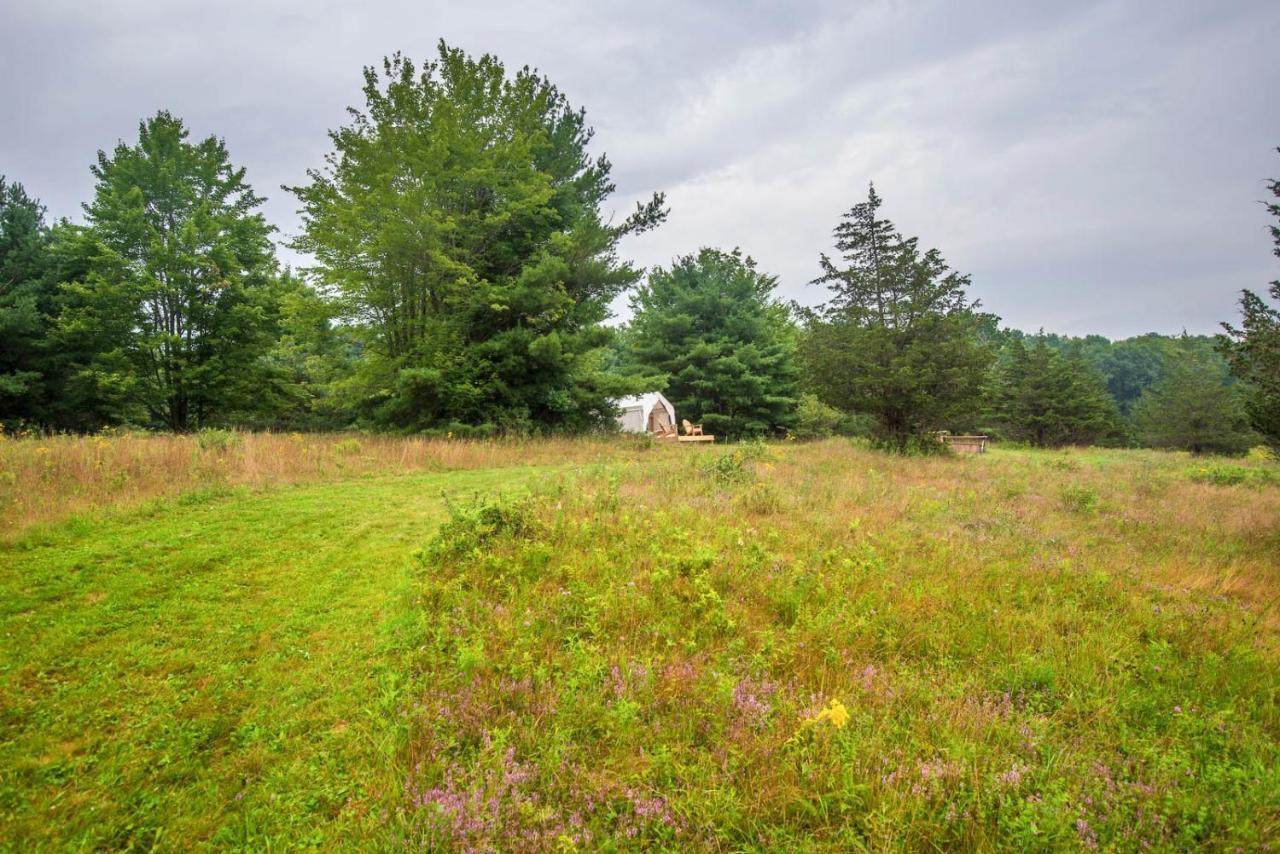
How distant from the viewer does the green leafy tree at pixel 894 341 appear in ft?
54.4

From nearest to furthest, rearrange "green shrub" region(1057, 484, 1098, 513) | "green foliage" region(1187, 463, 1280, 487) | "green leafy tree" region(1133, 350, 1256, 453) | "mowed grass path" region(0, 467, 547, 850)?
1. "mowed grass path" region(0, 467, 547, 850)
2. "green shrub" region(1057, 484, 1098, 513)
3. "green foliage" region(1187, 463, 1280, 487)
4. "green leafy tree" region(1133, 350, 1256, 453)

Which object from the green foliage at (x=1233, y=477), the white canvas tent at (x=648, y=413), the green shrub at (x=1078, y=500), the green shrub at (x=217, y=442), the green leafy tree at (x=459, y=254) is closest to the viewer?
the green shrub at (x=1078, y=500)

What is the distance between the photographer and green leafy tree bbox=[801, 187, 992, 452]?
16578 mm

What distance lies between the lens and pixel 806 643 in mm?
3803

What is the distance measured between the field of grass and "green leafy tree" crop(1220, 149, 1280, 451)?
2.55m

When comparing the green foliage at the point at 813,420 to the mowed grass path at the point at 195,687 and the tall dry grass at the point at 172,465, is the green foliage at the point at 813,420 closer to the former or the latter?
the tall dry grass at the point at 172,465

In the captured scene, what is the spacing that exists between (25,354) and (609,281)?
78.1 feet

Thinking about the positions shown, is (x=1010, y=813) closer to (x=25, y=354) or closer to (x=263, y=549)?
→ (x=263, y=549)

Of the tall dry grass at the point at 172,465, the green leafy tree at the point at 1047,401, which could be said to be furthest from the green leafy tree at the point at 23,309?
the green leafy tree at the point at 1047,401

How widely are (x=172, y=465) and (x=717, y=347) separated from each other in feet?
77.2

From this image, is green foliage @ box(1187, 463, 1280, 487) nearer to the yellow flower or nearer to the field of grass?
the field of grass

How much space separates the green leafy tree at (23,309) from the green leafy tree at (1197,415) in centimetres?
6386

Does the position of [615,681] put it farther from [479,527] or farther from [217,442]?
[217,442]

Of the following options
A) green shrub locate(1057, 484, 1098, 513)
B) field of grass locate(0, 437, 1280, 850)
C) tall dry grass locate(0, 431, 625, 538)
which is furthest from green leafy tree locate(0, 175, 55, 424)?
green shrub locate(1057, 484, 1098, 513)
